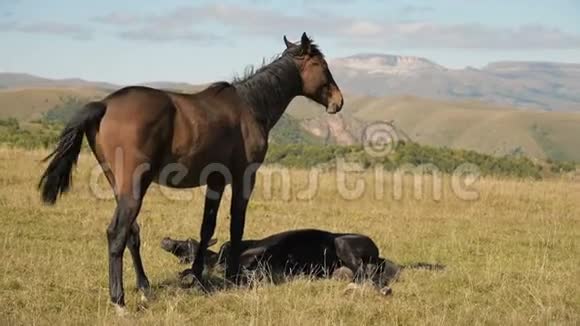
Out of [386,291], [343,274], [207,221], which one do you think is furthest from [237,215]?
[386,291]

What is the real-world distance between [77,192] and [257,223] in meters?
4.34

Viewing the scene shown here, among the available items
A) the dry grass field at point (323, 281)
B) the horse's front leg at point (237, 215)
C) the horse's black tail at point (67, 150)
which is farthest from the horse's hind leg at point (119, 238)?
the horse's front leg at point (237, 215)

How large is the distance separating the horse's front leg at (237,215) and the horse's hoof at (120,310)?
1.75 meters

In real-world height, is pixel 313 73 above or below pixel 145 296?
above

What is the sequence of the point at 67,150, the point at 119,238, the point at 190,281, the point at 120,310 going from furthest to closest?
the point at 190,281, the point at 67,150, the point at 119,238, the point at 120,310

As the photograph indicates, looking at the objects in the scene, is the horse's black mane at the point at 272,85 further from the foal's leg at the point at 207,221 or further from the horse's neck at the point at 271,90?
the foal's leg at the point at 207,221

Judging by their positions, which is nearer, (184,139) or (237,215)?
(184,139)

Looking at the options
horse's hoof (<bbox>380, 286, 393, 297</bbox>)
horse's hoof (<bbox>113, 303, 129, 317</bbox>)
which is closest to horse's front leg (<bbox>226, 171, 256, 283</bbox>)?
horse's hoof (<bbox>380, 286, 393, 297</bbox>)

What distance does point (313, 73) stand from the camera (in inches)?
331

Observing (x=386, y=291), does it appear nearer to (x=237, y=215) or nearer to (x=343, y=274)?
(x=343, y=274)

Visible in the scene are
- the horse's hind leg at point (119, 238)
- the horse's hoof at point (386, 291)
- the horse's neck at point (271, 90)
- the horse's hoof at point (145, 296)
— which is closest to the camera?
the horse's hind leg at point (119, 238)

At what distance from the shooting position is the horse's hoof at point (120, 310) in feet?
19.9

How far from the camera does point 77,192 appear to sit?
1440 centimetres

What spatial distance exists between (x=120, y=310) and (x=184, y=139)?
167 centimetres
